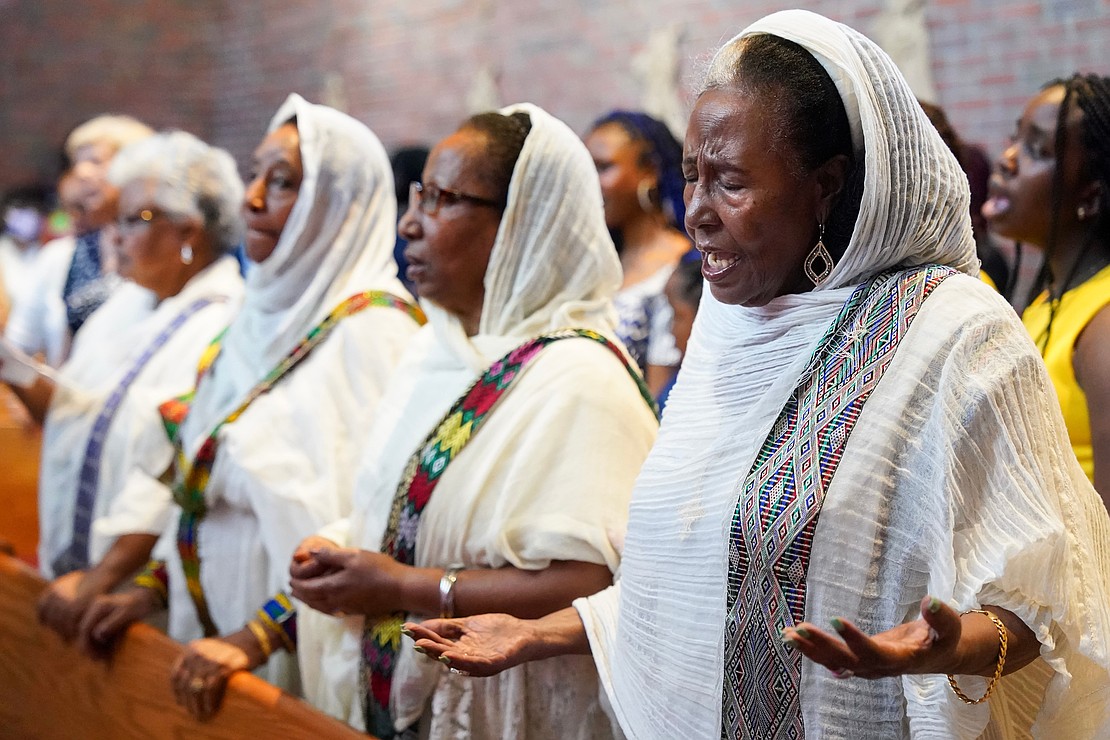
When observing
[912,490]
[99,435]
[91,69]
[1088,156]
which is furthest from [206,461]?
[91,69]

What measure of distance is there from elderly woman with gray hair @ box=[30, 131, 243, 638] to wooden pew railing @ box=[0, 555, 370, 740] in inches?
12.2

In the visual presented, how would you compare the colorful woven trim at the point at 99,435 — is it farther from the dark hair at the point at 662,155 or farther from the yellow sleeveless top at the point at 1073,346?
the yellow sleeveless top at the point at 1073,346

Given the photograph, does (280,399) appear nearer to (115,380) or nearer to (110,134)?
(115,380)

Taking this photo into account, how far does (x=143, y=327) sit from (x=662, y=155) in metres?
1.80

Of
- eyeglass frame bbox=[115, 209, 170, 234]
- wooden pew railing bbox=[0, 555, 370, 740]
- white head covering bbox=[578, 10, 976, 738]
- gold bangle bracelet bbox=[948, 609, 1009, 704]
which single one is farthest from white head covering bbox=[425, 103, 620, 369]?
eyeglass frame bbox=[115, 209, 170, 234]

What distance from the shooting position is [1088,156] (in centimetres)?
257

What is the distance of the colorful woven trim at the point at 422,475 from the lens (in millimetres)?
2268

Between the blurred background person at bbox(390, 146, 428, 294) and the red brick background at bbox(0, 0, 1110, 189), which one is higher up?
the red brick background at bbox(0, 0, 1110, 189)

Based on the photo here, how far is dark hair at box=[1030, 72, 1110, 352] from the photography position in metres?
2.54

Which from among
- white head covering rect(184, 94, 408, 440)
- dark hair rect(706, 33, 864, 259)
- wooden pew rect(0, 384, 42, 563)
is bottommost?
wooden pew rect(0, 384, 42, 563)

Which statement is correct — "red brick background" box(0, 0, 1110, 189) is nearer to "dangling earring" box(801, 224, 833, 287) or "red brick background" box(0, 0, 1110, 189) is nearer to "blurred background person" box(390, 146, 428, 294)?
"blurred background person" box(390, 146, 428, 294)

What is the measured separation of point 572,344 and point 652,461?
0.48m

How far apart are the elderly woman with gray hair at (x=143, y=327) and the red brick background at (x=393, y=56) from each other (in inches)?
107

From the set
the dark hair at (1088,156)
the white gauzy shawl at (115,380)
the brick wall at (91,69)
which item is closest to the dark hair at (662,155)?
the white gauzy shawl at (115,380)
